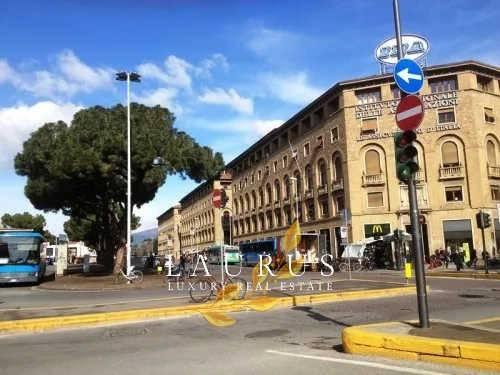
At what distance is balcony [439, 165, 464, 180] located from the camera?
42.8m

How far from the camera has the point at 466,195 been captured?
1671 inches

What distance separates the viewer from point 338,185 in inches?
1873

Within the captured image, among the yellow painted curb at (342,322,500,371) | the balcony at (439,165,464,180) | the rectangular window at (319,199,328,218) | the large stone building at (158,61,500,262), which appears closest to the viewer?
the yellow painted curb at (342,322,500,371)

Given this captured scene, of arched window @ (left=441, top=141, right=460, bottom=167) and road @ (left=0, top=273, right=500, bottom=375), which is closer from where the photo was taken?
road @ (left=0, top=273, right=500, bottom=375)

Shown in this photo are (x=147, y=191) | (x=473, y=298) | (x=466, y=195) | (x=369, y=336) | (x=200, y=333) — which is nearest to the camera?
(x=369, y=336)

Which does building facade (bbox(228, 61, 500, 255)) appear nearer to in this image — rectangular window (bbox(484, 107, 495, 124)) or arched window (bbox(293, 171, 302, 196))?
rectangular window (bbox(484, 107, 495, 124))

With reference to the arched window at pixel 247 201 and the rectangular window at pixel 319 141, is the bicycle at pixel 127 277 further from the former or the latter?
the arched window at pixel 247 201

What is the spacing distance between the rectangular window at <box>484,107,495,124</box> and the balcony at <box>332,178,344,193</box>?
1291cm

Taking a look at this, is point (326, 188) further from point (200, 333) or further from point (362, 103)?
point (200, 333)

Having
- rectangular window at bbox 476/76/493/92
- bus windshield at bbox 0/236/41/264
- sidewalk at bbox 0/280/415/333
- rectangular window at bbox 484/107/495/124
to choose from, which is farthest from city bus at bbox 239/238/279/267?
sidewalk at bbox 0/280/415/333

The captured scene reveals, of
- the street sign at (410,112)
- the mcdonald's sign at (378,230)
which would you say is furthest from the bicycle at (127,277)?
the mcdonald's sign at (378,230)

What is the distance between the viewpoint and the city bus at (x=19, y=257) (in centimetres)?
2769

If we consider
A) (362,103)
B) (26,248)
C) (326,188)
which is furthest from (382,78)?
(26,248)

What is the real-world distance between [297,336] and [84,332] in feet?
14.6
